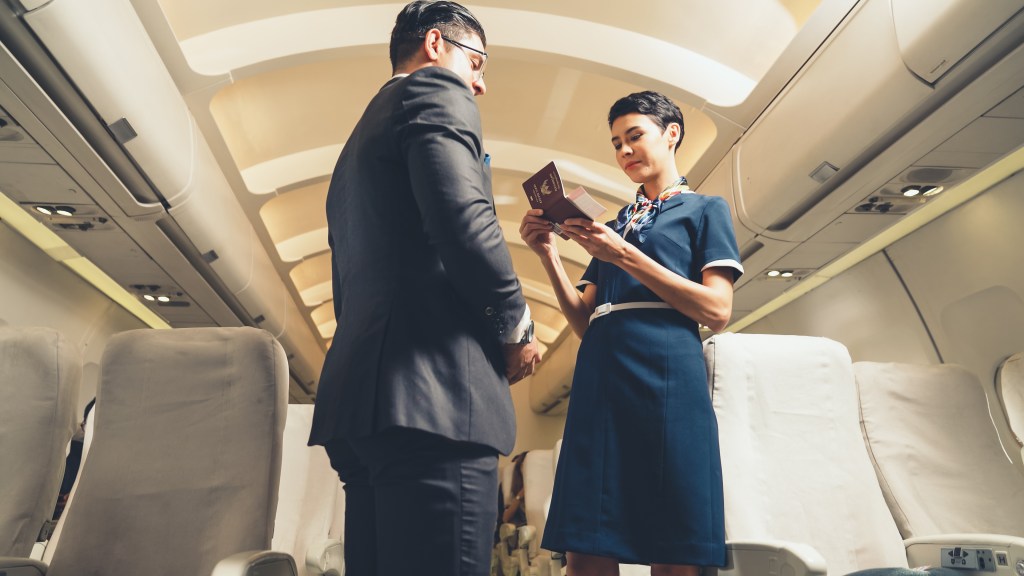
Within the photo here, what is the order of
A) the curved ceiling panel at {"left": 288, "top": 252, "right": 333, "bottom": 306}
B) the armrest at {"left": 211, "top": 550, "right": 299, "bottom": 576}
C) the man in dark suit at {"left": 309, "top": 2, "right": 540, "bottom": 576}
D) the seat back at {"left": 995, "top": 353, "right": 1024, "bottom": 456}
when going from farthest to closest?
the curved ceiling panel at {"left": 288, "top": 252, "right": 333, "bottom": 306} < the seat back at {"left": 995, "top": 353, "right": 1024, "bottom": 456} < the armrest at {"left": 211, "top": 550, "right": 299, "bottom": 576} < the man in dark suit at {"left": 309, "top": 2, "right": 540, "bottom": 576}

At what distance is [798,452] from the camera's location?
2359 mm

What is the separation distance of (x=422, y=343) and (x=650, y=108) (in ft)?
3.93

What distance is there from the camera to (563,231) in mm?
1792

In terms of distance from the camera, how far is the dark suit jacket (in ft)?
4.26

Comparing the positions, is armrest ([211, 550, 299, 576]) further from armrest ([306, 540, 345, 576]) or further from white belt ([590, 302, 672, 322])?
armrest ([306, 540, 345, 576])

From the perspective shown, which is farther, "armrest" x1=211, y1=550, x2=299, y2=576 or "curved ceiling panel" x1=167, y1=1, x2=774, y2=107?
"curved ceiling panel" x1=167, y1=1, x2=774, y2=107

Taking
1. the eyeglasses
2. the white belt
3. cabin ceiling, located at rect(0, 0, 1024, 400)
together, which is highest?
cabin ceiling, located at rect(0, 0, 1024, 400)

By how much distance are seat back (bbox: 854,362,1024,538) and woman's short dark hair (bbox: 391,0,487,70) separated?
231 centimetres

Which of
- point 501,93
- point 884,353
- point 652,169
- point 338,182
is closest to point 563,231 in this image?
point 652,169

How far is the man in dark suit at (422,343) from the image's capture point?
1247mm

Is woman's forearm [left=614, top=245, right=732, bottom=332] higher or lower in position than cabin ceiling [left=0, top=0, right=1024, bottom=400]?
lower

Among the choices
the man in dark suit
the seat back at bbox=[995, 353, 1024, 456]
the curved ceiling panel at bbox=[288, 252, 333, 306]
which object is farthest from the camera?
the curved ceiling panel at bbox=[288, 252, 333, 306]

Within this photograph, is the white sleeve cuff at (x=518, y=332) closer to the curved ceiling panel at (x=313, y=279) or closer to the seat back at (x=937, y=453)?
the seat back at (x=937, y=453)

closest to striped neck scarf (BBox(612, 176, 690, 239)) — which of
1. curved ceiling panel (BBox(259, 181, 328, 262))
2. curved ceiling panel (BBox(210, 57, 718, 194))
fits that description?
curved ceiling panel (BBox(210, 57, 718, 194))
